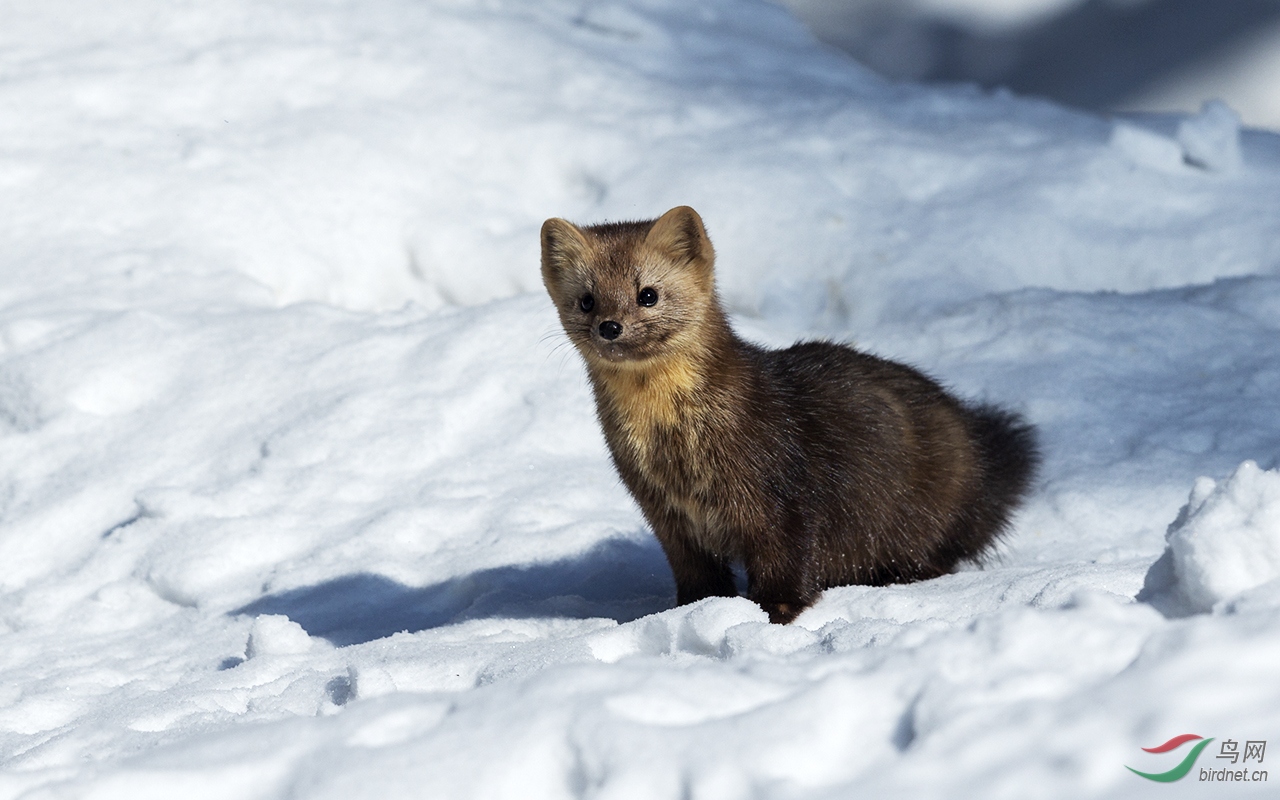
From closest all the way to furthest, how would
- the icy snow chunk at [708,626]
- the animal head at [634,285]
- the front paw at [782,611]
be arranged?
→ 1. the icy snow chunk at [708,626]
2. the front paw at [782,611]
3. the animal head at [634,285]

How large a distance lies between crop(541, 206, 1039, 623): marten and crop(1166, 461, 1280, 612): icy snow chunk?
1.22 metres

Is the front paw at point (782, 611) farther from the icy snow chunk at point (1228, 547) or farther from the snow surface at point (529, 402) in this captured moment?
the icy snow chunk at point (1228, 547)

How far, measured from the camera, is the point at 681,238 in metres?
3.26

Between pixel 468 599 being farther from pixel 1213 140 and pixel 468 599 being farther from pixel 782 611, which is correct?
pixel 1213 140

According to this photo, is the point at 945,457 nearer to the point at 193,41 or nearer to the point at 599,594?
the point at 599,594

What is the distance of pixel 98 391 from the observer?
14.4 ft

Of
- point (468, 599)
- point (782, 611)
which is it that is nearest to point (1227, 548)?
point (782, 611)

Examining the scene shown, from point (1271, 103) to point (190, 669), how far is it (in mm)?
10257

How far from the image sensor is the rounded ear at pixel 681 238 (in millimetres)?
3219

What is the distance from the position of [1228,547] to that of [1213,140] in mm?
4560

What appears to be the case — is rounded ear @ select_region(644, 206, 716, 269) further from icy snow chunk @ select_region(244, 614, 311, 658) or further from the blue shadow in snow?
icy snow chunk @ select_region(244, 614, 311, 658)

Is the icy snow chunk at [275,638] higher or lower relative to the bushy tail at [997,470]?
lower

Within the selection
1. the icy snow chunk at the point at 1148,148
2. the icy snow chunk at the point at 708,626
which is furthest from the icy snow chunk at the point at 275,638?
the icy snow chunk at the point at 1148,148

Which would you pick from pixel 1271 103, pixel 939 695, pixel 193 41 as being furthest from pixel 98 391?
pixel 1271 103
